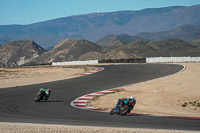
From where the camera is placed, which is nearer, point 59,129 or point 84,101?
point 59,129

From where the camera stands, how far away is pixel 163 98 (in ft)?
70.0

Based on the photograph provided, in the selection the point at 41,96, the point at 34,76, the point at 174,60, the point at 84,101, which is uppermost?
the point at 174,60

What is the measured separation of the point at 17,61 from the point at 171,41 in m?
75.1

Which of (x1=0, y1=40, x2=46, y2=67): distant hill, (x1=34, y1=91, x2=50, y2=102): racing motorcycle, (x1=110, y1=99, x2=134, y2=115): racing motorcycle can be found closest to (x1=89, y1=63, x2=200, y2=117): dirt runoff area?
(x1=110, y1=99, x2=134, y2=115): racing motorcycle

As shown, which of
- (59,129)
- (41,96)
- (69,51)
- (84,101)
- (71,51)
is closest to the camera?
(59,129)

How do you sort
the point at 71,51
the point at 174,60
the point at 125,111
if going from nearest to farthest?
the point at 125,111
the point at 174,60
the point at 71,51

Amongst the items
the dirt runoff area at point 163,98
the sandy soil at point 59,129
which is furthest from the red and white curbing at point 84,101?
the sandy soil at point 59,129

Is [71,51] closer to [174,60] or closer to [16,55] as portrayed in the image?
[16,55]

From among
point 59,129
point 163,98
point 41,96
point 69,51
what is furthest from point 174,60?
Result: point 69,51

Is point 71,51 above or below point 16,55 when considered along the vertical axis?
above

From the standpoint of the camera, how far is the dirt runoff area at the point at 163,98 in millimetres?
17656

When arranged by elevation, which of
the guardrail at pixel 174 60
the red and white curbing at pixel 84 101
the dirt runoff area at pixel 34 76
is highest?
the guardrail at pixel 174 60

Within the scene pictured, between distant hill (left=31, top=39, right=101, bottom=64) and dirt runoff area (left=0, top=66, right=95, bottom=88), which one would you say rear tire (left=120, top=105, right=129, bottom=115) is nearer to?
dirt runoff area (left=0, top=66, right=95, bottom=88)

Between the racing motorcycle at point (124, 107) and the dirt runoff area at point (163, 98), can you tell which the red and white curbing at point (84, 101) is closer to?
the dirt runoff area at point (163, 98)
